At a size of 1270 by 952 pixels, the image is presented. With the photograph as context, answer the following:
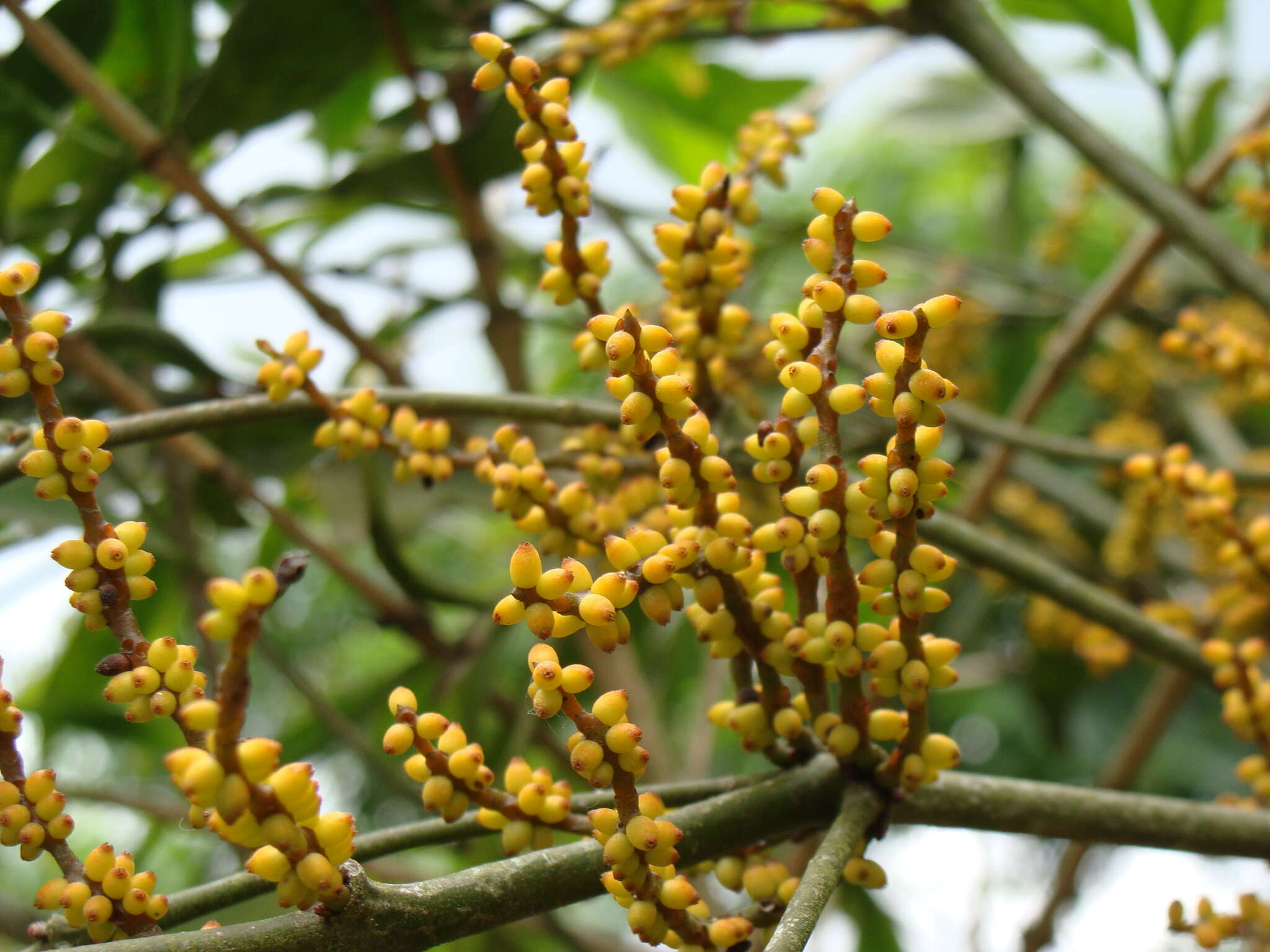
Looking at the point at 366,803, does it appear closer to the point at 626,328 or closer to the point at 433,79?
the point at 433,79

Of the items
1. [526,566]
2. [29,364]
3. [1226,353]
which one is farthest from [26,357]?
[1226,353]

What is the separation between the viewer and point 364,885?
1.50 ft

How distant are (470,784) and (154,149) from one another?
0.92 m

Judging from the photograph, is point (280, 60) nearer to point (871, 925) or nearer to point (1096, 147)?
point (1096, 147)

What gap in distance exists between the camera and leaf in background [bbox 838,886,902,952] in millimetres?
1411

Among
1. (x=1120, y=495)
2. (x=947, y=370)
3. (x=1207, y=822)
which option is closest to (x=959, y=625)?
(x=947, y=370)

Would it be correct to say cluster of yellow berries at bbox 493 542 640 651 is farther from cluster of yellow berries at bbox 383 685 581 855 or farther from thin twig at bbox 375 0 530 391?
thin twig at bbox 375 0 530 391

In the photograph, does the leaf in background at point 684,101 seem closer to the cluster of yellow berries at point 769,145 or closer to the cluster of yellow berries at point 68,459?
the cluster of yellow berries at point 769,145

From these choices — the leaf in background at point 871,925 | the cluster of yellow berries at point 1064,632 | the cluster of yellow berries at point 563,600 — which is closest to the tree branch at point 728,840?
the cluster of yellow berries at point 563,600

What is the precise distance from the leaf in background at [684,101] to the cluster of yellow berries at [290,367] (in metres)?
1.11

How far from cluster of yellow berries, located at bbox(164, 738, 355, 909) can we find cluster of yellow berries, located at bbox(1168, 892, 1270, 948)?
55 cm

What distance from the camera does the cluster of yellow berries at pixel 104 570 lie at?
1.62 feet

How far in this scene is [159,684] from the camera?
1.61 ft

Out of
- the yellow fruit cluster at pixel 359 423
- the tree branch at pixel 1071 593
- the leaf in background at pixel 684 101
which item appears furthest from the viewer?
the leaf in background at pixel 684 101
